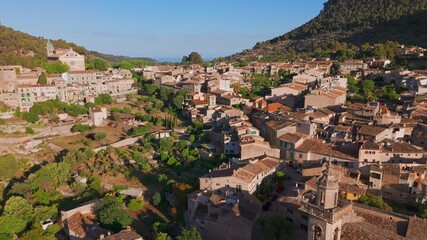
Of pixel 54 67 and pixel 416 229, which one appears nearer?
pixel 416 229

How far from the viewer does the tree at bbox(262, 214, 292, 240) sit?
1752 centimetres

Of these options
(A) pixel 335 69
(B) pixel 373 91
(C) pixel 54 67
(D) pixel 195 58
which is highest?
(D) pixel 195 58

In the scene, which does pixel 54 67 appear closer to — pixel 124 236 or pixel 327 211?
pixel 124 236

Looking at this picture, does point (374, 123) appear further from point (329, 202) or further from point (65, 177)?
point (65, 177)

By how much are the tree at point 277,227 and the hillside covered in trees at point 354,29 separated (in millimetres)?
55100

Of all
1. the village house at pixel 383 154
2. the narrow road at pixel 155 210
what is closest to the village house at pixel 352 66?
the village house at pixel 383 154

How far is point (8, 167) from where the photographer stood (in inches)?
1186

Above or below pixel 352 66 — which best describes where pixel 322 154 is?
below

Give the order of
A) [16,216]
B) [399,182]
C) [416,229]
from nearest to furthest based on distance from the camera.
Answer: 1. [416,229]
2. [399,182]
3. [16,216]

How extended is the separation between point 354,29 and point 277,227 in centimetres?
7614

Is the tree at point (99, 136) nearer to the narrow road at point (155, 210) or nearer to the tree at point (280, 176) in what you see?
the narrow road at point (155, 210)

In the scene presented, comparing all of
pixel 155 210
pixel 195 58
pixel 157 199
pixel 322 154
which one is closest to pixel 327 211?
pixel 322 154

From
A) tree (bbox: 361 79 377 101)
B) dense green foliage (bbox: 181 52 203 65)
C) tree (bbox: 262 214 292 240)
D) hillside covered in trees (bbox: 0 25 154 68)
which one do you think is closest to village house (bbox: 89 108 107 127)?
hillside covered in trees (bbox: 0 25 154 68)

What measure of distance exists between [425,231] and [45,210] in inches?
863
